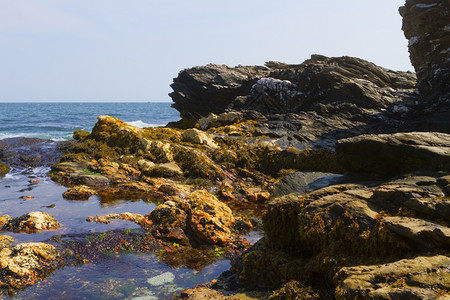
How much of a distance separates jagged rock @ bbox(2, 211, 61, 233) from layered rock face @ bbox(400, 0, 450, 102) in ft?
80.0

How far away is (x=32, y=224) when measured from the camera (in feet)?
41.4

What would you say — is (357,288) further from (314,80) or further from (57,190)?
(314,80)

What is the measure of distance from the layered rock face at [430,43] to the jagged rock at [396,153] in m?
15.4

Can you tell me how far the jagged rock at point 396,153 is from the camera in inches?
347

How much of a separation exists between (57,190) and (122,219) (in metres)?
7.65

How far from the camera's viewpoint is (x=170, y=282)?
938 cm

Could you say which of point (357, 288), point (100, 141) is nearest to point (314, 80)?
point (100, 141)

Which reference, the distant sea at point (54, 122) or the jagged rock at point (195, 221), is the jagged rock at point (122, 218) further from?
the distant sea at point (54, 122)

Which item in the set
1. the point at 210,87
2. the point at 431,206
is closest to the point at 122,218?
the point at 431,206

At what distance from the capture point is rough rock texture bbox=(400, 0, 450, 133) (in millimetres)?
21391

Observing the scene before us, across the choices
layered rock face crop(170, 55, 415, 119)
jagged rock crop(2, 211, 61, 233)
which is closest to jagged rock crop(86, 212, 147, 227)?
jagged rock crop(2, 211, 61, 233)

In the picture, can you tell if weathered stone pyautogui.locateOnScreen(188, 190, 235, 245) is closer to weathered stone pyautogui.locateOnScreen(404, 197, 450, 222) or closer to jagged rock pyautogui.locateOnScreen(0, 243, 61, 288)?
jagged rock pyautogui.locateOnScreen(0, 243, 61, 288)

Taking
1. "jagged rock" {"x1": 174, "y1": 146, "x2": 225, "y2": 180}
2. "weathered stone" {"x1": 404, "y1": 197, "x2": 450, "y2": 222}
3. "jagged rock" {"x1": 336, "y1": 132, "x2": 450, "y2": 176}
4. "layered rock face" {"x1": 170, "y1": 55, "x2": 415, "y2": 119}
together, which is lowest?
"jagged rock" {"x1": 174, "y1": 146, "x2": 225, "y2": 180}

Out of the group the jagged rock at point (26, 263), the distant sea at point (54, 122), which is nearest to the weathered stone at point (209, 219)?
the jagged rock at point (26, 263)
